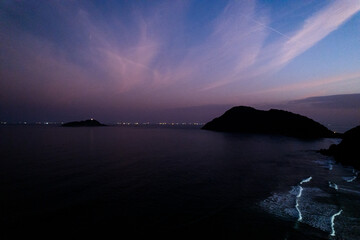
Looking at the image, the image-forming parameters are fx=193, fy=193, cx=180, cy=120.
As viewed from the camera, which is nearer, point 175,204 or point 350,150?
point 175,204

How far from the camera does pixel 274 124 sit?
16775cm

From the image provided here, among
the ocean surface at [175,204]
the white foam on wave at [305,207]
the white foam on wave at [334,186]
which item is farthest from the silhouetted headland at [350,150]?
the white foam on wave at [305,207]

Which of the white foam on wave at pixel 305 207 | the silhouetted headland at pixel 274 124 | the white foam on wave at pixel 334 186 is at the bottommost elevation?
the white foam on wave at pixel 334 186

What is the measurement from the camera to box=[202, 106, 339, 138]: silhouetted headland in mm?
136350

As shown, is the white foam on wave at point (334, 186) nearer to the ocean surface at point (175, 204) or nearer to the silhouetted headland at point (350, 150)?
the ocean surface at point (175, 204)

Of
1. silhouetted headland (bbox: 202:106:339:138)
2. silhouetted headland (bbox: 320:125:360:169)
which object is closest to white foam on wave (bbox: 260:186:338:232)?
silhouetted headland (bbox: 320:125:360:169)

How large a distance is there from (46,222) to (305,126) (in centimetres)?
16677

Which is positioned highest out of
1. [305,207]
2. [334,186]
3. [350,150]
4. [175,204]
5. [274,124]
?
[274,124]

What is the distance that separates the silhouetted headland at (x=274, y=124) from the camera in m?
136

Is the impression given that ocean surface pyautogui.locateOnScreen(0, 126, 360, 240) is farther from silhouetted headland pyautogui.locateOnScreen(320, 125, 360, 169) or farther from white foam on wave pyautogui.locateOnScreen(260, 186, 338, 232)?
silhouetted headland pyautogui.locateOnScreen(320, 125, 360, 169)

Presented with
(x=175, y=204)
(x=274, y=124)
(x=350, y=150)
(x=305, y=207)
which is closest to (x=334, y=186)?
(x=305, y=207)

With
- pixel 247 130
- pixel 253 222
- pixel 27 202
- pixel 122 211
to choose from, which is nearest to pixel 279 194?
pixel 253 222

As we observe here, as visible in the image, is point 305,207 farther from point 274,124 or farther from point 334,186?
point 274,124

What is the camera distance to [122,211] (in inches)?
574
